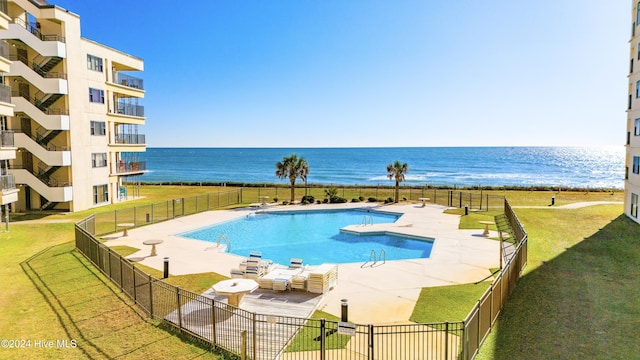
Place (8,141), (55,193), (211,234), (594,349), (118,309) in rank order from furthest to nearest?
(55,193), (211,234), (8,141), (118,309), (594,349)

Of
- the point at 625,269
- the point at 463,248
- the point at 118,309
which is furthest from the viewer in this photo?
the point at 463,248

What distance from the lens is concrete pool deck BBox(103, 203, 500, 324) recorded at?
13.3 m

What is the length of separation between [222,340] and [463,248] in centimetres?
1404

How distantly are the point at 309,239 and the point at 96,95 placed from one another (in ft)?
73.6

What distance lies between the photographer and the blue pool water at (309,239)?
2197cm

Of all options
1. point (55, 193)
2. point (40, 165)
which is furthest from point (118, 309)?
point (40, 165)

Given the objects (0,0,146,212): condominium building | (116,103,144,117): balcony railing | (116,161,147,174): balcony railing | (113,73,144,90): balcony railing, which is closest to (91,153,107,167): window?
(0,0,146,212): condominium building

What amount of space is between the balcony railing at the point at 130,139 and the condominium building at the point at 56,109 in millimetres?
2514

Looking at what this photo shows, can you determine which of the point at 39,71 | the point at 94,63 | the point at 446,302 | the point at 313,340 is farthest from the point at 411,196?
the point at 39,71

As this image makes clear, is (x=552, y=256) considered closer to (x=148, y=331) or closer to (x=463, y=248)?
(x=463, y=248)

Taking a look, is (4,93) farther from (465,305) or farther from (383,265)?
(465,305)

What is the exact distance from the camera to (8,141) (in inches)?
969

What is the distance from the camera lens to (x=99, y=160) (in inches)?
1358

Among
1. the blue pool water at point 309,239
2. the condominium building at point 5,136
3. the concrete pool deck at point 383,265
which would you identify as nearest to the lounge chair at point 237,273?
the concrete pool deck at point 383,265
